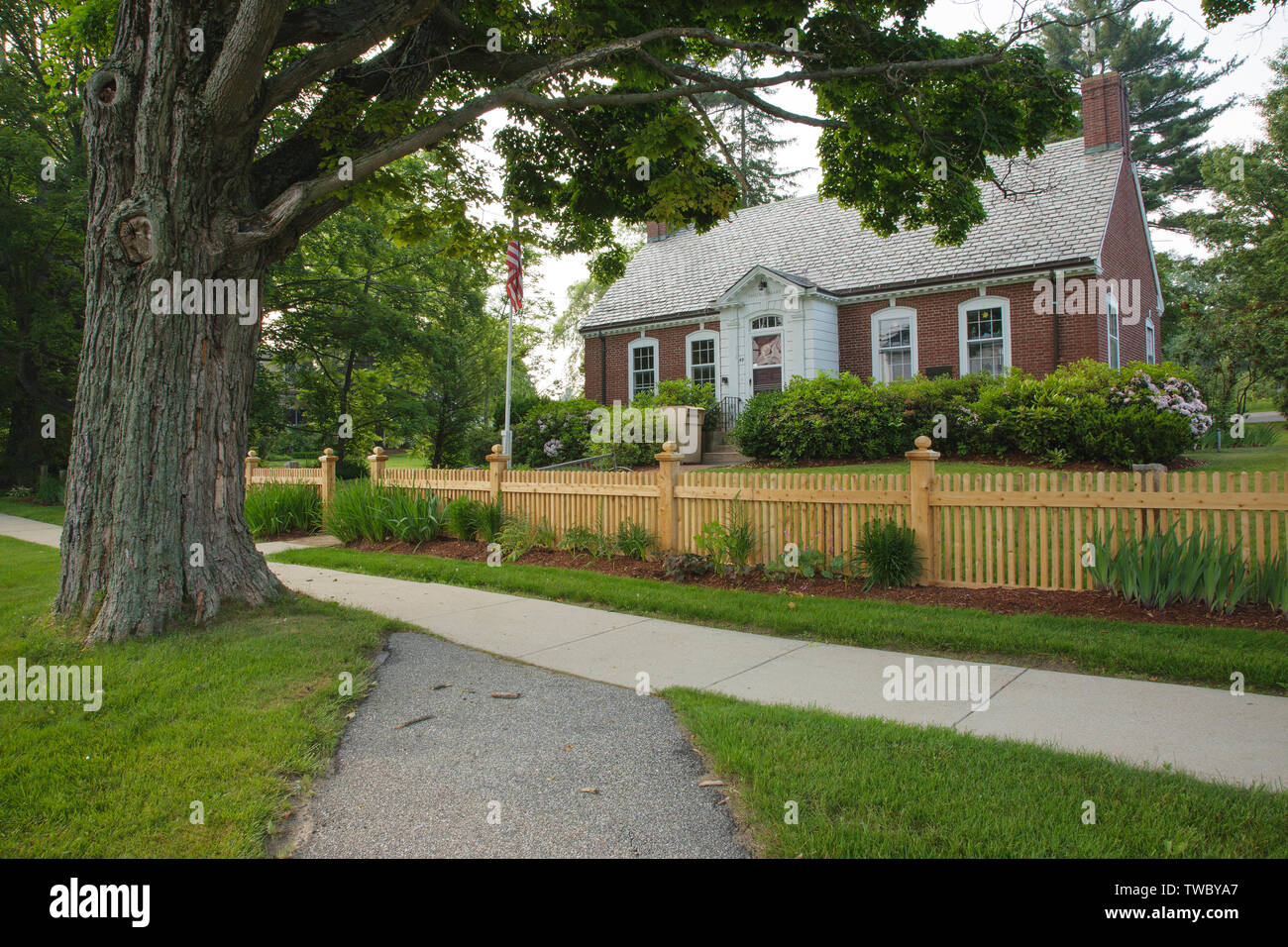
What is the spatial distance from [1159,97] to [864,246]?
28750 millimetres

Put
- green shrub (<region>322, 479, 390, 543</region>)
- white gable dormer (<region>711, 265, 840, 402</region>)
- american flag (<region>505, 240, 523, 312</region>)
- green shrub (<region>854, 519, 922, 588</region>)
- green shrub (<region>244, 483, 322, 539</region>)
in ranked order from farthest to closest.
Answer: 1. white gable dormer (<region>711, 265, 840, 402</region>)
2. american flag (<region>505, 240, 523, 312</region>)
3. green shrub (<region>244, 483, 322, 539</region>)
4. green shrub (<region>322, 479, 390, 543</region>)
5. green shrub (<region>854, 519, 922, 588</region>)

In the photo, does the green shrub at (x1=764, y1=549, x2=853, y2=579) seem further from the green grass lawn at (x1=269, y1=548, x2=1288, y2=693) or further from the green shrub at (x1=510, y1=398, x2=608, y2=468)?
the green shrub at (x1=510, y1=398, x2=608, y2=468)

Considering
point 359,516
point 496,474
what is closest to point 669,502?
point 496,474

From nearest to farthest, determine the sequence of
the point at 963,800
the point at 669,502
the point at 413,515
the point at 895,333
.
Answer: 1. the point at 963,800
2. the point at 669,502
3. the point at 413,515
4. the point at 895,333

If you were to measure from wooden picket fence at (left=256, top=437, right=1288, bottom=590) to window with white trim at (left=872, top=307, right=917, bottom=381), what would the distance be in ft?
37.1

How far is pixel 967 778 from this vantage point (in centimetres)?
363

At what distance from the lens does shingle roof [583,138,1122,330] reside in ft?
59.7

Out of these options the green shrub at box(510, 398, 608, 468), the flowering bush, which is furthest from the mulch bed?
the green shrub at box(510, 398, 608, 468)

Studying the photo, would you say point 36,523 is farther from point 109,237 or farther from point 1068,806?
point 1068,806

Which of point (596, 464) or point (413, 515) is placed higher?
point (596, 464)

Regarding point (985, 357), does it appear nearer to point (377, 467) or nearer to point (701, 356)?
point (701, 356)

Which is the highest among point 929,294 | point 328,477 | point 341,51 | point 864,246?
point 864,246

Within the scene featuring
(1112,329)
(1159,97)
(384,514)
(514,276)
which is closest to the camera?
(384,514)

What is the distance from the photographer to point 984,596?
748cm
